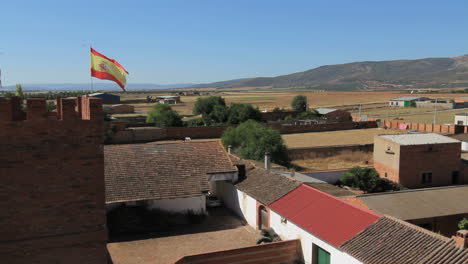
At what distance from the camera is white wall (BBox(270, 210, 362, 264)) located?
1329 cm

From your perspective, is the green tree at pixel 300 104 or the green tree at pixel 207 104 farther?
the green tree at pixel 300 104

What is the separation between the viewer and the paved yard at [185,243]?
644 inches

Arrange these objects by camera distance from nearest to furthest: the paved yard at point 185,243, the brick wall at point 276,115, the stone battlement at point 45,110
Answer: the stone battlement at point 45,110
the paved yard at point 185,243
the brick wall at point 276,115

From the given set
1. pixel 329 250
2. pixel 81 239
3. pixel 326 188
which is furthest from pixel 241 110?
pixel 81 239

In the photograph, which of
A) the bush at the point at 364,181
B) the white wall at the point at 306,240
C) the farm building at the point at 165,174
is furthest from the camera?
the bush at the point at 364,181

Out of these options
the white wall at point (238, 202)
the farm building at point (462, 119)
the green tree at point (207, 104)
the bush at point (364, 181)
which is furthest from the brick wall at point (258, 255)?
the green tree at point (207, 104)

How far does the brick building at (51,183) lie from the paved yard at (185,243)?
739 cm

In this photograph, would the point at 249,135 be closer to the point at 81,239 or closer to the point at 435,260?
the point at 435,260

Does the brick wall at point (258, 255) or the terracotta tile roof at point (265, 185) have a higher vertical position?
the terracotta tile roof at point (265, 185)

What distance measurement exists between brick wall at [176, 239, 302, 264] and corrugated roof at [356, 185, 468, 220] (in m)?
5.69

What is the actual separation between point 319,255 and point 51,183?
31.3 feet

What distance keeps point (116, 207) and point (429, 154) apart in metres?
22.3

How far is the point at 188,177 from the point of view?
20938mm

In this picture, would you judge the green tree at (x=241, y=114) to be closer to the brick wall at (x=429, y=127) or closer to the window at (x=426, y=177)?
the brick wall at (x=429, y=127)
